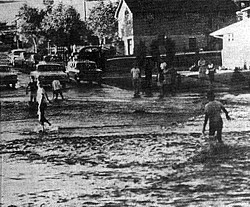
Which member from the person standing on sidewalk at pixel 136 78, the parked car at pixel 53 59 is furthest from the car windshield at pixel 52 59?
the person standing on sidewalk at pixel 136 78

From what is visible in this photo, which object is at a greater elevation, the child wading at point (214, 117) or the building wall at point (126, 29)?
the building wall at point (126, 29)

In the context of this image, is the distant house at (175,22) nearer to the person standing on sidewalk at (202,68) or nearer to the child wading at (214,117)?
the person standing on sidewalk at (202,68)

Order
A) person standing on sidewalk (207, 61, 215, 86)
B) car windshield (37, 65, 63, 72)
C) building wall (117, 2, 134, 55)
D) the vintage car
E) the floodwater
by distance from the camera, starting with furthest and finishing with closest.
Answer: the vintage car → car windshield (37, 65, 63, 72) → building wall (117, 2, 134, 55) → person standing on sidewalk (207, 61, 215, 86) → the floodwater

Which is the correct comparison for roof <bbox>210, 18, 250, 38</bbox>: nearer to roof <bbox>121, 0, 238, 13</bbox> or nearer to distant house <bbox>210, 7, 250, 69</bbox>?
distant house <bbox>210, 7, 250, 69</bbox>

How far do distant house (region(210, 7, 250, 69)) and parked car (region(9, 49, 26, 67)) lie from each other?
1.41 m

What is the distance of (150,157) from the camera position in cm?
274

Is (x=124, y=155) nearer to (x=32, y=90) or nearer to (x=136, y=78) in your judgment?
(x=136, y=78)

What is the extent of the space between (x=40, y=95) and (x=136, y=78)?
0.69m

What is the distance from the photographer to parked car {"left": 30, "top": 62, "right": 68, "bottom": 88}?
357 cm

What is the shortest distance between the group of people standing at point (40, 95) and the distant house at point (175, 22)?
67cm

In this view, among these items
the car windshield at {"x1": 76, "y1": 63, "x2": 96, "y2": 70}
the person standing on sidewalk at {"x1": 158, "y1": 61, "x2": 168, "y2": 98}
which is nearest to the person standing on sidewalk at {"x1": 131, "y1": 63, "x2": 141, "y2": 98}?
the person standing on sidewalk at {"x1": 158, "y1": 61, "x2": 168, "y2": 98}

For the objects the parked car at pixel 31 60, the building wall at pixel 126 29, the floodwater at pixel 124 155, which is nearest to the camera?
the floodwater at pixel 124 155

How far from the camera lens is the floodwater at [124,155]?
7.91 ft

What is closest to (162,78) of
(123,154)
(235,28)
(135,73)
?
(135,73)
